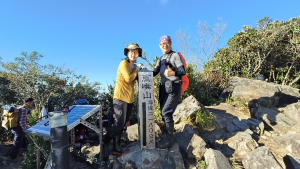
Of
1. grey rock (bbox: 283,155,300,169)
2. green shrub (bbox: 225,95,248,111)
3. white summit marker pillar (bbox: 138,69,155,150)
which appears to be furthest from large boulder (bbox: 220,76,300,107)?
white summit marker pillar (bbox: 138,69,155,150)

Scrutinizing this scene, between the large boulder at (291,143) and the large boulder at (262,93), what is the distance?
6.53ft

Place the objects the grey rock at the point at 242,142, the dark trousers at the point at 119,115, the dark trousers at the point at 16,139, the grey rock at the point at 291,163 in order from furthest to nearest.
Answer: the dark trousers at the point at 16,139
the grey rock at the point at 242,142
the dark trousers at the point at 119,115
the grey rock at the point at 291,163

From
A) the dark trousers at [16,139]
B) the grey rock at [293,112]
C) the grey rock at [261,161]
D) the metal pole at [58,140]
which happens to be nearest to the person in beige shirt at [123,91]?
the metal pole at [58,140]

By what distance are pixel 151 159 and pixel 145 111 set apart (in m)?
0.84

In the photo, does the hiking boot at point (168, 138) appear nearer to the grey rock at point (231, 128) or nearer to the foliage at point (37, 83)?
the grey rock at point (231, 128)

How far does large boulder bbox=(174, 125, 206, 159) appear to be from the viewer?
305 cm

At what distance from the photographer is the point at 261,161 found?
277 centimetres

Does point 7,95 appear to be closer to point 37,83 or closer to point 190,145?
point 37,83

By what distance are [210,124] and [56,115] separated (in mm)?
3925

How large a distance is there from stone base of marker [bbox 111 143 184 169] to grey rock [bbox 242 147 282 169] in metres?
1.26

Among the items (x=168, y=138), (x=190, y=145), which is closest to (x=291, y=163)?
(x=190, y=145)

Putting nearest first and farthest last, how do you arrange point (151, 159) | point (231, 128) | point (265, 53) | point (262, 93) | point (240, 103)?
point (151, 159)
point (231, 128)
point (240, 103)
point (262, 93)
point (265, 53)

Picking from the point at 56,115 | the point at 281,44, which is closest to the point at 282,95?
the point at 281,44

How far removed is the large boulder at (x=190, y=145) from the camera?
3.05m
